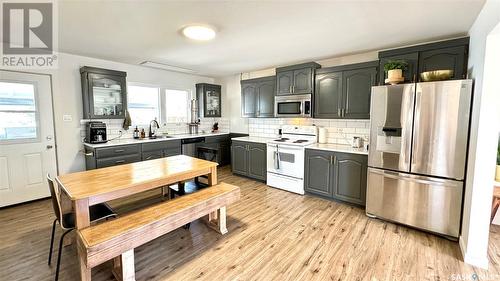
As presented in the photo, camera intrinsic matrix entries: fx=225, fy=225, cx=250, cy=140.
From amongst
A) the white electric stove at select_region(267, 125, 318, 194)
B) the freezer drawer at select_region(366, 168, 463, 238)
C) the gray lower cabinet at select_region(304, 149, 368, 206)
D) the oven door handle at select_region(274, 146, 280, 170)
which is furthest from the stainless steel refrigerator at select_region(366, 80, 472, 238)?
the oven door handle at select_region(274, 146, 280, 170)

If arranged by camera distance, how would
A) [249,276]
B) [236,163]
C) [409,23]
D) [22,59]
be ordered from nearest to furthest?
[249,276]
[409,23]
[22,59]
[236,163]

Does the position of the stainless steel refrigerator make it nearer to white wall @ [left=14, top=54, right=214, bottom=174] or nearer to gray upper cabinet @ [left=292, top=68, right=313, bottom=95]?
gray upper cabinet @ [left=292, top=68, right=313, bottom=95]

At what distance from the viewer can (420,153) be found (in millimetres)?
2551

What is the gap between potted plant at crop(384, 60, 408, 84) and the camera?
279 cm

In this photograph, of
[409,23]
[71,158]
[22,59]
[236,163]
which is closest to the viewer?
[409,23]

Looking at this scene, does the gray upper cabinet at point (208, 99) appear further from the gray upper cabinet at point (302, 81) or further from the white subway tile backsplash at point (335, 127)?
the gray upper cabinet at point (302, 81)

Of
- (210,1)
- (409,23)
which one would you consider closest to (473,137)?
(409,23)

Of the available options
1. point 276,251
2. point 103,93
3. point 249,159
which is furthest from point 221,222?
point 103,93

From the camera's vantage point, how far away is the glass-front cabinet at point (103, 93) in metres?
3.77

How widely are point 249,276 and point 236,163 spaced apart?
3.05 metres

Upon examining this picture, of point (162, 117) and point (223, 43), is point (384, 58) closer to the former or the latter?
point (223, 43)

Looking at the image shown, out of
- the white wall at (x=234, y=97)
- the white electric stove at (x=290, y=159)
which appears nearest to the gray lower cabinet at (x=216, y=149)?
the white wall at (x=234, y=97)

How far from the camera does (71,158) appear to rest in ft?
12.6

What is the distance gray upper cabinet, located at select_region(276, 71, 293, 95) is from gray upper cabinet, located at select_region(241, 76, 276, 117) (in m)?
0.18
